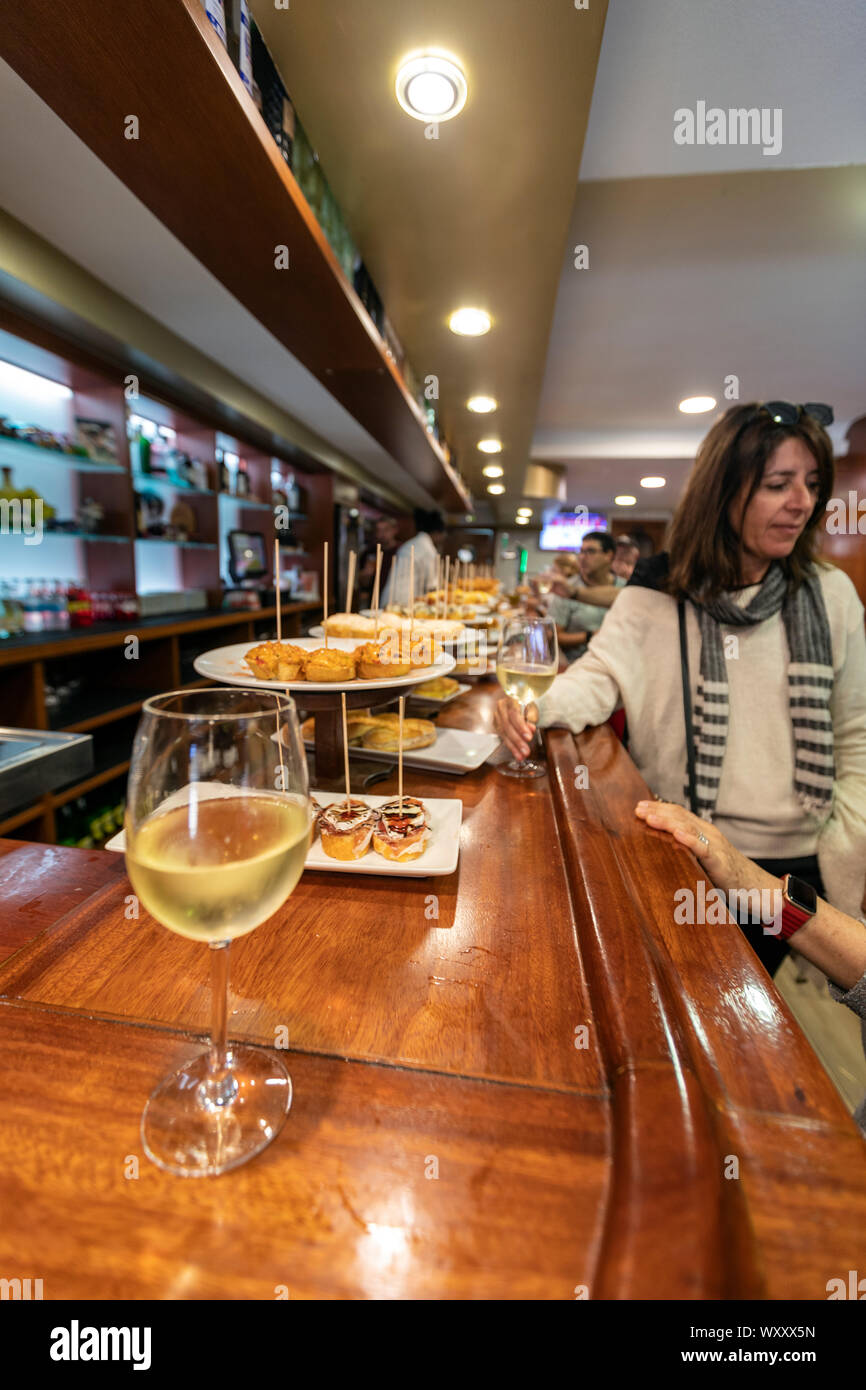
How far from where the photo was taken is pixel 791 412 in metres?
1.66

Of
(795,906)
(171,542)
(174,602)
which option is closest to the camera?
(795,906)

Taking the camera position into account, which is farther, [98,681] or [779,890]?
[98,681]

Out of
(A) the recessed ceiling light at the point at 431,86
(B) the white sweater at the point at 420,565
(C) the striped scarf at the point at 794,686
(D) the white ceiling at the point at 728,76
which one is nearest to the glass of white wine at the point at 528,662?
(C) the striped scarf at the point at 794,686

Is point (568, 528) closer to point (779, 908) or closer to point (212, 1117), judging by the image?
point (779, 908)

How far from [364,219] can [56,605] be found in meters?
2.33

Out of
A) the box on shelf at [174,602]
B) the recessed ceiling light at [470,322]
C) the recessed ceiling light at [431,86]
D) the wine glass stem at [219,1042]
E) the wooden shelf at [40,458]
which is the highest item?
the recessed ceiling light at [470,322]

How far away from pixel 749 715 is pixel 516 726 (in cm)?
78

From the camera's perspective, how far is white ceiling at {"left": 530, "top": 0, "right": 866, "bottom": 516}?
1.77 meters

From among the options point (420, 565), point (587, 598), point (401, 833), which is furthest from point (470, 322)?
point (401, 833)

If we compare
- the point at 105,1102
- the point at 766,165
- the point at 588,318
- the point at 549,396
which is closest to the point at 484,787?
the point at 105,1102

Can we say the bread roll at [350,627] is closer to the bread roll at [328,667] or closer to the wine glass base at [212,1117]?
the bread roll at [328,667]

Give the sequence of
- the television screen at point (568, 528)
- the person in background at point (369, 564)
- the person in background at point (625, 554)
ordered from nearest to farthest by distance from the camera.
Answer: the person in background at point (625, 554)
the person in background at point (369, 564)
the television screen at point (568, 528)

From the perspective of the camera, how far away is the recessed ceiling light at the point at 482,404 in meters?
4.62

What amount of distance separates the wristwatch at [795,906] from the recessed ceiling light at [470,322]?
2.99m
